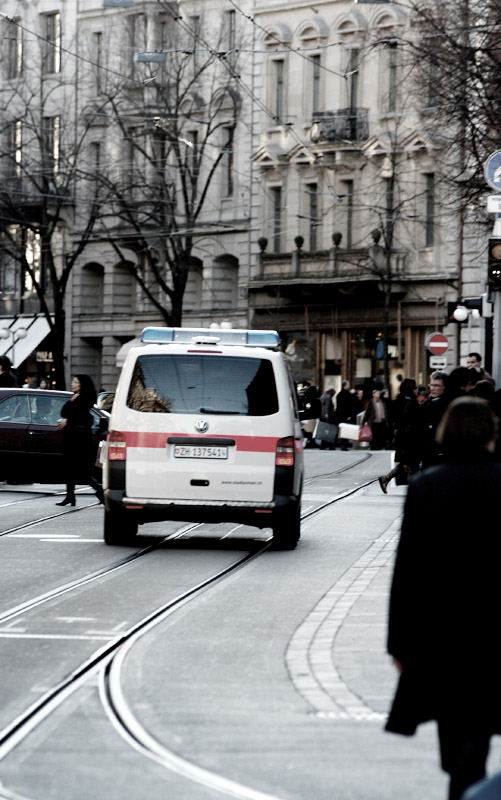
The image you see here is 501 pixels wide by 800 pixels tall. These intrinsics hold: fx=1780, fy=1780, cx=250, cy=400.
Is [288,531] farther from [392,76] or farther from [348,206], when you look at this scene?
[348,206]

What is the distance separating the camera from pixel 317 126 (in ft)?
172

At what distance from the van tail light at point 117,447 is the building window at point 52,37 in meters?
45.1

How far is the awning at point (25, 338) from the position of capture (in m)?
58.8

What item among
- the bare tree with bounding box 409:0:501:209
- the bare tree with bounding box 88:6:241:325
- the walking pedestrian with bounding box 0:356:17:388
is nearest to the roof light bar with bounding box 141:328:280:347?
the walking pedestrian with bounding box 0:356:17:388

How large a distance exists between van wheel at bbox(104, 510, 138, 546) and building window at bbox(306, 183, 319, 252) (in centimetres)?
3615

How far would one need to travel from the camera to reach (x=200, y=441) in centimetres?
1625

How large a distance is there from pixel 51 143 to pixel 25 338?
269 inches

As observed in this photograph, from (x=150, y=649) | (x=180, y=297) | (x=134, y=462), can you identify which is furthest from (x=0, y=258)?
(x=150, y=649)

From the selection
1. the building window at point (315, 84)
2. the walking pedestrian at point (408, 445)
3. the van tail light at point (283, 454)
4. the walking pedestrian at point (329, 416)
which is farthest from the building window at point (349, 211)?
the van tail light at point (283, 454)

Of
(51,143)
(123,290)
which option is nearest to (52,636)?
(51,143)

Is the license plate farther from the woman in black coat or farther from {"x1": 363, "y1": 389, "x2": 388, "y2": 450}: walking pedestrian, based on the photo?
{"x1": 363, "y1": 389, "x2": 388, "y2": 450}: walking pedestrian

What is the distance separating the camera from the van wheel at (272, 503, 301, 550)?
16.5 meters

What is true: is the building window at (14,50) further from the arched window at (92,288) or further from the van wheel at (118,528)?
the van wheel at (118,528)

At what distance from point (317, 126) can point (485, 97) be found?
2447 cm
